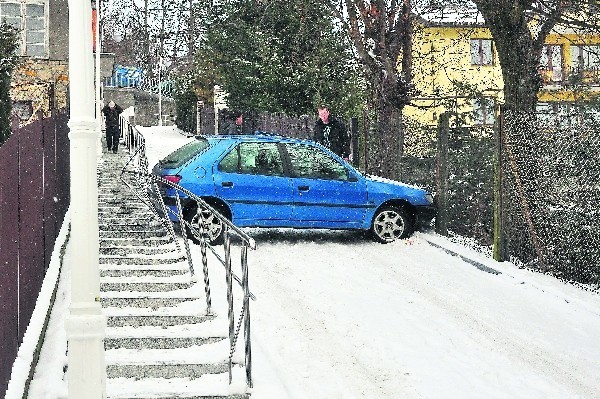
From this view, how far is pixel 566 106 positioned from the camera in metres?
12.3

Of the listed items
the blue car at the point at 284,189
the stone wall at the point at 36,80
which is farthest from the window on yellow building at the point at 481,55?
the blue car at the point at 284,189

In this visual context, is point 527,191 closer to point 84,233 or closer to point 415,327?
point 415,327

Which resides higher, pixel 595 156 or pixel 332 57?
pixel 332 57

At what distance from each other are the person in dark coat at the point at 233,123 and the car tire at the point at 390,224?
1933cm

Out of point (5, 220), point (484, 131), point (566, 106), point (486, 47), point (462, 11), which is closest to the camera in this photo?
point (5, 220)

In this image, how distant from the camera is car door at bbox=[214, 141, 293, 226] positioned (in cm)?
1344

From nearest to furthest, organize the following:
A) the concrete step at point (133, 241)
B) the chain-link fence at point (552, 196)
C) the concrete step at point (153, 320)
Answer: the concrete step at point (153, 320) → the chain-link fence at point (552, 196) → the concrete step at point (133, 241)

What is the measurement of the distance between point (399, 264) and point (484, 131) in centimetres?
301

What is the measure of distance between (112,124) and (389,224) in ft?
52.8

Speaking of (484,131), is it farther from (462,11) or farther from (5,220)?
(5,220)

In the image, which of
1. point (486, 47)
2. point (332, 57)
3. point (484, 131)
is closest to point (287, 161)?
point (484, 131)

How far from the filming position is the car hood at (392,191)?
46.8 ft

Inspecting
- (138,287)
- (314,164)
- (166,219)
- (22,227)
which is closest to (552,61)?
(314,164)

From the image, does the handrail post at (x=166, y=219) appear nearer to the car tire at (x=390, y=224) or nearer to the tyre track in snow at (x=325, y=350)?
the tyre track in snow at (x=325, y=350)
